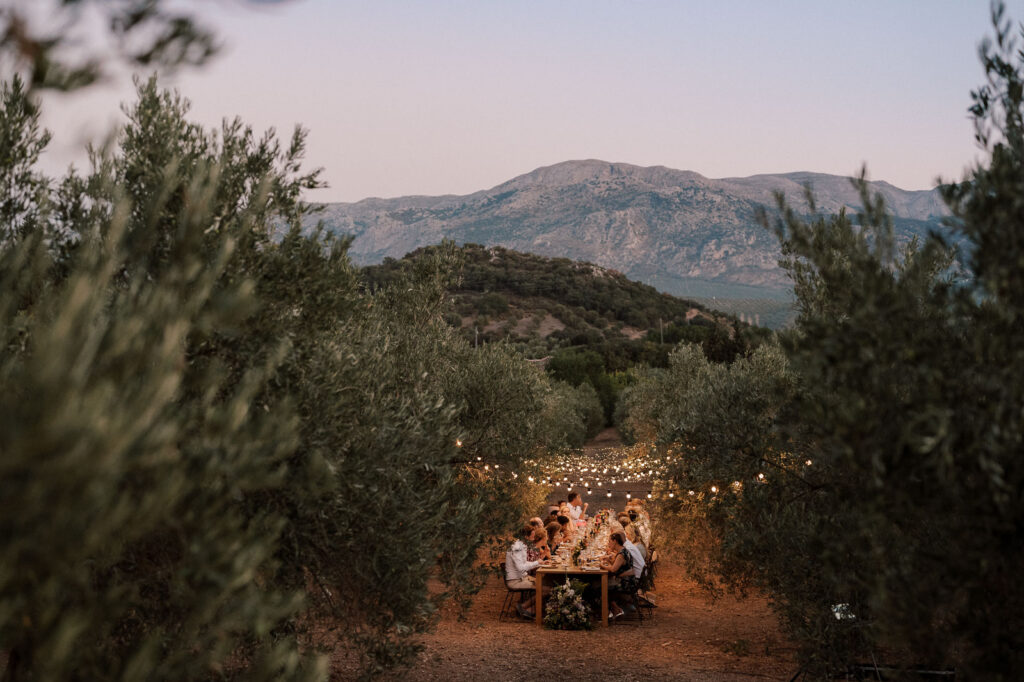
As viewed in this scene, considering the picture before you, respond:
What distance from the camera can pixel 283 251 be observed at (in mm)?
6879

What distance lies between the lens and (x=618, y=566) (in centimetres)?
1498

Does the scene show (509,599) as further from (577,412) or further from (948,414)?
(577,412)

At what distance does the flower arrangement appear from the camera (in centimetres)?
1452

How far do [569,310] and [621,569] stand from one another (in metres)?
74.9

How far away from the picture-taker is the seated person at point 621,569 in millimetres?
15008

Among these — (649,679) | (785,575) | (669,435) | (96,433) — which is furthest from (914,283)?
(649,679)

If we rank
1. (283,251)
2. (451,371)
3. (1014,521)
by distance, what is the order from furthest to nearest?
(451,371)
(283,251)
(1014,521)

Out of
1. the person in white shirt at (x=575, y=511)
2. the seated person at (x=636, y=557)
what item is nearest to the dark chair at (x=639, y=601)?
the seated person at (x=636, y=557)

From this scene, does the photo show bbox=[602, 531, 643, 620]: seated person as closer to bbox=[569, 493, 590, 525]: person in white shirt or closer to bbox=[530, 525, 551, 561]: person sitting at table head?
bbox=[530, 525, 551, 561]: person sitting at table head

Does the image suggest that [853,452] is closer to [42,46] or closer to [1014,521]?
[1014,521]

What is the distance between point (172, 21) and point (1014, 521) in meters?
6.05

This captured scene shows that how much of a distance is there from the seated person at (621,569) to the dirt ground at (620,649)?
0.71m

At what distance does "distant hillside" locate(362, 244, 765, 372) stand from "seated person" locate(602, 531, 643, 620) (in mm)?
50195

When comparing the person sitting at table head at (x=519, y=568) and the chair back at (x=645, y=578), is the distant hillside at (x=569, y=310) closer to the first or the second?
the chair back at (x=645, y=578)
